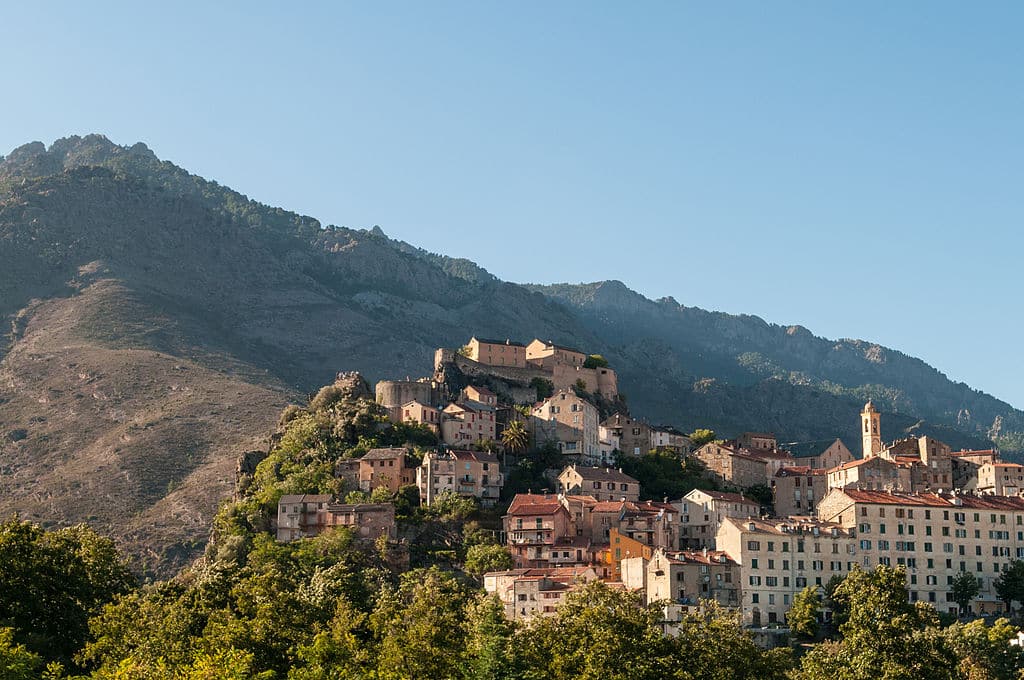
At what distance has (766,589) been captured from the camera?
118 meters

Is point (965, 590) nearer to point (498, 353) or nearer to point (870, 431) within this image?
point (870, 431)

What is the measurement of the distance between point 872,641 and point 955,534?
3795 cm

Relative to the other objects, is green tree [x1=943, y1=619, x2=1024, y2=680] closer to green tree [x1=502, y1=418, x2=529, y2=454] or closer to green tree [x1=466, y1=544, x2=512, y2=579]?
green tree [x1=466, y1=544, x2=512, y2=579]

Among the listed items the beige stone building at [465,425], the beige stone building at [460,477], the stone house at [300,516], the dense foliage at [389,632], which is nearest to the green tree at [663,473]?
the beige stone building at [465,425]

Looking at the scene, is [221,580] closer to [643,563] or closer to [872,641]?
[643,563]

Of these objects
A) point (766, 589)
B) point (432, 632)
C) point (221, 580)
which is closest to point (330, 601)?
point (221, 580)

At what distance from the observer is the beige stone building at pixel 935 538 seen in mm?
123188

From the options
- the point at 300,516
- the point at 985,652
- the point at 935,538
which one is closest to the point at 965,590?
the point at 935,538

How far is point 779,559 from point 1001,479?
36955 millimetres

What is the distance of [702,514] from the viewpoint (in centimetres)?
13562

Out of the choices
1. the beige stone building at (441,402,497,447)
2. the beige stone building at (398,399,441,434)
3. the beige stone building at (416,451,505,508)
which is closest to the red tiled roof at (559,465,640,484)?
the beige stone building at (416,451,505,508)

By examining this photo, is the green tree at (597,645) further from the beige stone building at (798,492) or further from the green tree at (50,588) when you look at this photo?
the beige stone building at (798,492)

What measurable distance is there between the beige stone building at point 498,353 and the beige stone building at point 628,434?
14.0m

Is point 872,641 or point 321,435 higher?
point 321,435
